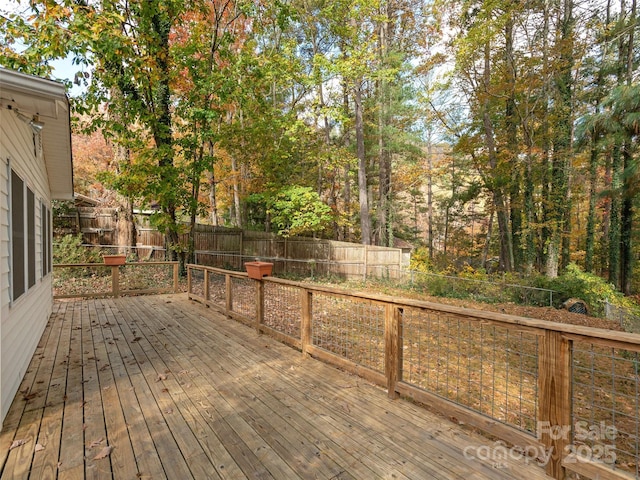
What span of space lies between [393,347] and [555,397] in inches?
46.0

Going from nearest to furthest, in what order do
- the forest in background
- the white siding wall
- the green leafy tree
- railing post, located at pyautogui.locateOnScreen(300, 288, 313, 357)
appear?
the white siding wall, railing post, located at pyautogui.locateOnScreen(300, 288, 313, 357), the forest in background, the green leafy tree

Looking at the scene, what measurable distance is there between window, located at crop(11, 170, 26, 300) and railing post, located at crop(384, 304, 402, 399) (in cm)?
326

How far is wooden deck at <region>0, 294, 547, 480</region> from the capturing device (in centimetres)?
189

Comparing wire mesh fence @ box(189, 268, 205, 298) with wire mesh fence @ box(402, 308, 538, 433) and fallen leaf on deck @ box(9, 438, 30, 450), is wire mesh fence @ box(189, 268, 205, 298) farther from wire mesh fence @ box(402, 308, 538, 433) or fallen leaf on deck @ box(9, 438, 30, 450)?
fallen leaf on deck @ box(9, 438, 30, 450)

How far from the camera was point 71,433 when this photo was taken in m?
2.25

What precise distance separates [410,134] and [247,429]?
13763 millimetres

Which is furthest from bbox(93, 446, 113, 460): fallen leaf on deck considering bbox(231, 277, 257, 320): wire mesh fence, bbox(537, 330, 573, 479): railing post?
bbox(231, 277, 257, 320): wire mesh fence

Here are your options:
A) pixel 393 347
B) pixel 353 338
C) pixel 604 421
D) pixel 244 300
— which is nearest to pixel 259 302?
pixel 353 338

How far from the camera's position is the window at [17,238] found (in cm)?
283

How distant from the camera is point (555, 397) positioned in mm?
1815

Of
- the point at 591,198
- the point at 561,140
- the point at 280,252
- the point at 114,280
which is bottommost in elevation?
the point at 114,280

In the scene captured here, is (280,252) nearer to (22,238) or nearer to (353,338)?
(353,338)

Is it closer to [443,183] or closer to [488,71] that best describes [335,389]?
[488,71]

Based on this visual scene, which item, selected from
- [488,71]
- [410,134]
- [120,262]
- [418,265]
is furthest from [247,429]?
[488,71]
